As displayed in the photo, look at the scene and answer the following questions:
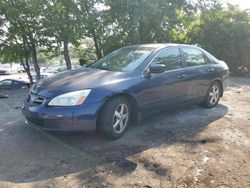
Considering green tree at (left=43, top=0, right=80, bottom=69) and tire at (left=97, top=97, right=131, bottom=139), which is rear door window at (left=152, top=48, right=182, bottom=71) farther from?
green tree at (left=43, top=0, right=80, bottom=69)

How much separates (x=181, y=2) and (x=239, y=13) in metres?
2.90

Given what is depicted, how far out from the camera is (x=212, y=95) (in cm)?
680

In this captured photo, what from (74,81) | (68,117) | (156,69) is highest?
(156,69)

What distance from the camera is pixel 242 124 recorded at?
5621mm

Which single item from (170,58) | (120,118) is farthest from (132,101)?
(170,58)

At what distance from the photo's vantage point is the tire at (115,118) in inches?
176

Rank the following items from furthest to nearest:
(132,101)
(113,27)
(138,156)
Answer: (113,27), (132,101), (138,156)

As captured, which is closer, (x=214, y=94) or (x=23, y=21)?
(x=214, y=94)

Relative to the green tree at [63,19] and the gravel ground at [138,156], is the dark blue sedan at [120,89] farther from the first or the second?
the green tree at [63,19]

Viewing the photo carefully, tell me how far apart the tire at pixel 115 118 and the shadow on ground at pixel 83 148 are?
14 centimetres

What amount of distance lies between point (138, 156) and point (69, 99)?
1220 mm

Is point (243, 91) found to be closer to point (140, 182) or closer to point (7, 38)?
point (140, 182)

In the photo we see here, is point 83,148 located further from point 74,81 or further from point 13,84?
point 13,84

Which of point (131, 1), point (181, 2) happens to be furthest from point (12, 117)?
point (181, 2)
